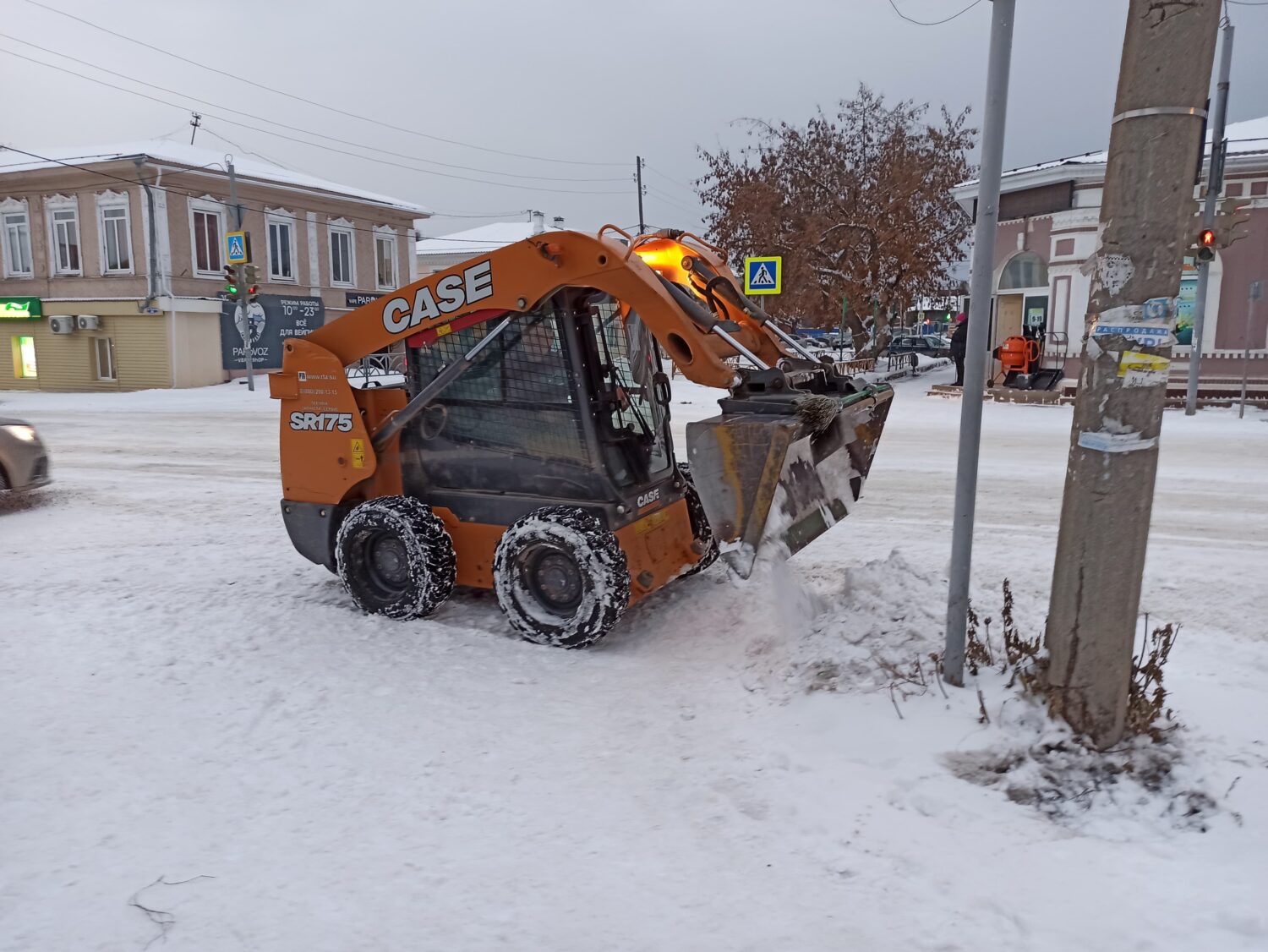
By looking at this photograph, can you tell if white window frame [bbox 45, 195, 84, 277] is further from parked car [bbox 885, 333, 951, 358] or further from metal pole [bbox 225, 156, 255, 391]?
parked car [bbox 885, 333, 951, 358]

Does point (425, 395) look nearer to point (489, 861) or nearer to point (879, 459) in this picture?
point (489, 861)

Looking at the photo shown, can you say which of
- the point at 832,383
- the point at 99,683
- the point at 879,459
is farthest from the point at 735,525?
the point at 879,459

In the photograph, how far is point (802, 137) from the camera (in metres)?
27.6

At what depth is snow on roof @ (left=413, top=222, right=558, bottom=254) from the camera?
166 ft

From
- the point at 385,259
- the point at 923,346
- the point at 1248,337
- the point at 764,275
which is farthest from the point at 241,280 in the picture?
the point at 923,346

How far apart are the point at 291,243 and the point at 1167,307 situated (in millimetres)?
32647

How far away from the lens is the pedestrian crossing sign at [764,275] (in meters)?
15.1

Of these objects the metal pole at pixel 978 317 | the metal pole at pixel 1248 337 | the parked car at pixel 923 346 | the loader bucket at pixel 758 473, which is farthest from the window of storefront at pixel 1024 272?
the metal pole at pixel 978 317

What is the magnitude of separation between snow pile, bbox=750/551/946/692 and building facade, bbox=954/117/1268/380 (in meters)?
14.9

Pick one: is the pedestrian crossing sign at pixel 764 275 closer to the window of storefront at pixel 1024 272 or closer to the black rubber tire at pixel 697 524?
the black rubber tire at pixel 697 524

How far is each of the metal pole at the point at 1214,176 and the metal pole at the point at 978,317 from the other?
48.2 ft

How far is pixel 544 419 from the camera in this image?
5.63 meters

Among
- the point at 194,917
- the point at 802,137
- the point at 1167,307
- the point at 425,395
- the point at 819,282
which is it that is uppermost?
the point at 802,137

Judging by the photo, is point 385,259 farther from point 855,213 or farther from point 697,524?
point 697,524
